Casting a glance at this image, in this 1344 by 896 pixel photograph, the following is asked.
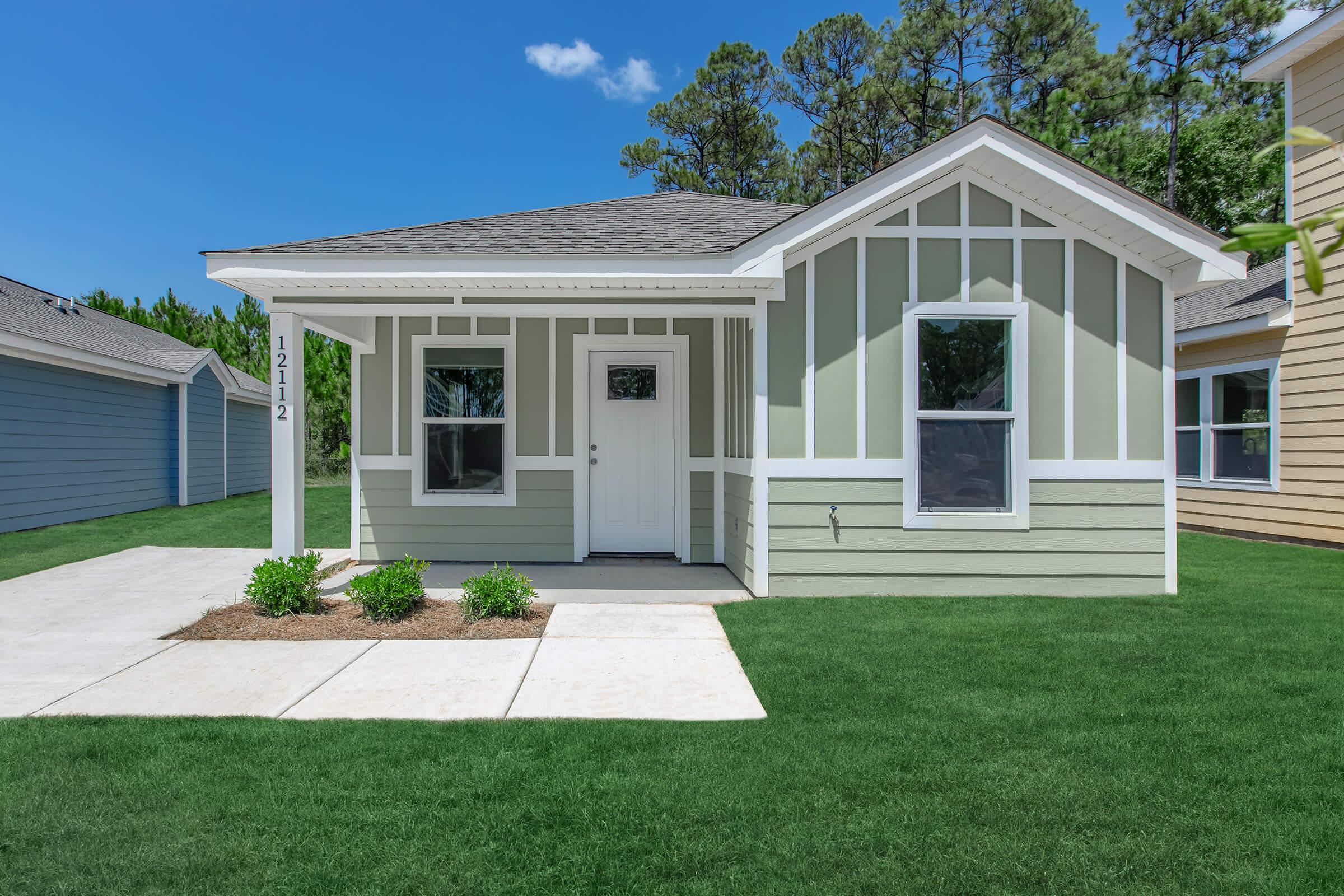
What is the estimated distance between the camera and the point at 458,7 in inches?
769

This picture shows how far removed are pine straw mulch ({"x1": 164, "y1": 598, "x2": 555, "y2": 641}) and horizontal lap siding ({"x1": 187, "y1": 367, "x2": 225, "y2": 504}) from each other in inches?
414

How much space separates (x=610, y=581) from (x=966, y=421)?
3.23 metres

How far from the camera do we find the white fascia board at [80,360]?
976cm

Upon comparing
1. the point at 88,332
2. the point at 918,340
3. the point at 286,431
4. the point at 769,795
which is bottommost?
the point at 769,795

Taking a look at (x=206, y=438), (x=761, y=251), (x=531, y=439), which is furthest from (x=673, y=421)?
(x=206, y=438)

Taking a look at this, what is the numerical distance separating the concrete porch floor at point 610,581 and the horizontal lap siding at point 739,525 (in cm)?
14

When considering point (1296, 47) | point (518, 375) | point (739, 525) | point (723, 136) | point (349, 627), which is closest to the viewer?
point (349, 627)

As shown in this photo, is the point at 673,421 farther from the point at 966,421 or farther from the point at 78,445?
the point at 78,445

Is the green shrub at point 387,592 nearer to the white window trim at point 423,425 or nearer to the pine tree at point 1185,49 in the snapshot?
the white window trim at point 423,425

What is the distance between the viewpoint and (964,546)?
19.3 ft

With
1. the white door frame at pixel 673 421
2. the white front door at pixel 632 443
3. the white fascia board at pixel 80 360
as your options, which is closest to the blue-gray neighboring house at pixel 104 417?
the white fascia board at pixel 80 360

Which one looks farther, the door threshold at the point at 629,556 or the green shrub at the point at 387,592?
the door threshold at the point at 629,556

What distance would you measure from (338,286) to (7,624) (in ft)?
10.6

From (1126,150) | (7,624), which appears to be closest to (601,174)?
(1126,150)
